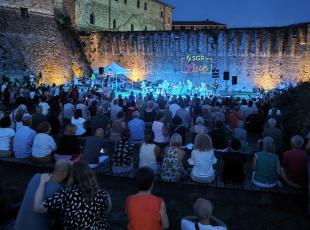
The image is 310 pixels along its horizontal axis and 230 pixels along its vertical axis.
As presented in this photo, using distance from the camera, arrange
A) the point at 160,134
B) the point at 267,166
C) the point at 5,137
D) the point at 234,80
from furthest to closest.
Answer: the point at 234,80, the point at 160,134, the point at 5,137, the point at 267,166

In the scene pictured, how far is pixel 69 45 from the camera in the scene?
95.2 ft

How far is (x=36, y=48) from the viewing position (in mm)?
25656

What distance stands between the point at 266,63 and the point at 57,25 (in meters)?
15.5

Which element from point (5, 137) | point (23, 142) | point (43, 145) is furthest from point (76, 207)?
point (5, 137)

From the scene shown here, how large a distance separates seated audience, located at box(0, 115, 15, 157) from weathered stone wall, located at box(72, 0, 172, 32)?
2587cm

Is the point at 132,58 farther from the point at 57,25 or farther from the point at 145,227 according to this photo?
the point at 145,227

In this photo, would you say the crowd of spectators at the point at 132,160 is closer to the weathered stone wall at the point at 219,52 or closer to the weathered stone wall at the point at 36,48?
the weathered stone wall at the point at 36,48

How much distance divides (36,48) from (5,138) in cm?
1928

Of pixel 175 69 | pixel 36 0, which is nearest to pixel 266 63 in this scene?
pixel 175 69

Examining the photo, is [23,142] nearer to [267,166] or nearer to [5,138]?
[5,138]

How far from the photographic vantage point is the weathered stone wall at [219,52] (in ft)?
84.6

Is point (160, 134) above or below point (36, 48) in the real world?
below

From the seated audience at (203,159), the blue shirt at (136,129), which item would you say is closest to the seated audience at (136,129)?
the blue shirt at (136,129)

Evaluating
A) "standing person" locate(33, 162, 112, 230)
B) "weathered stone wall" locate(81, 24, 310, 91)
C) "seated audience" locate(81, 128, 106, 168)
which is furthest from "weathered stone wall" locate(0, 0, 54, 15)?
"standing person" locate(33, 162, 112, 230)
